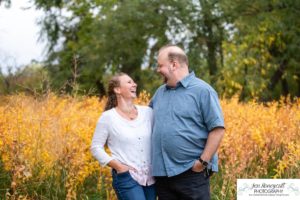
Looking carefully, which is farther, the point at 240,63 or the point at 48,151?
the point at 240,63

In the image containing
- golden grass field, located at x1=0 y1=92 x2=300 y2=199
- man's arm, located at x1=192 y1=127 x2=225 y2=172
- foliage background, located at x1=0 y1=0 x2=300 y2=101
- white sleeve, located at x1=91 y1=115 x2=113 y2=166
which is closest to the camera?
man's arm, located at x1=192 y1=127 x2=225 y2=172

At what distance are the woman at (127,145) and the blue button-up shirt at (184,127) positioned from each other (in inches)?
4.4

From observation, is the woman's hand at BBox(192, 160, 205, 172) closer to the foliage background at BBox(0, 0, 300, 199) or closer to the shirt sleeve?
the shirt sleeve

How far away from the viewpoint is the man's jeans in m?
4.13

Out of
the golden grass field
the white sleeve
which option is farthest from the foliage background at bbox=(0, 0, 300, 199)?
the white sleeve

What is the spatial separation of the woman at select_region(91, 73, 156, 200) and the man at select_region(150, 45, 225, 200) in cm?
9

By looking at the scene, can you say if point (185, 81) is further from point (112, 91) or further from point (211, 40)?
point (211, 40)

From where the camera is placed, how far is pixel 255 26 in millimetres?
19516

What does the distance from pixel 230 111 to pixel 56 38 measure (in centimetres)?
2305

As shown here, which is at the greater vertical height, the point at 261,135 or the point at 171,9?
the point at 171,9

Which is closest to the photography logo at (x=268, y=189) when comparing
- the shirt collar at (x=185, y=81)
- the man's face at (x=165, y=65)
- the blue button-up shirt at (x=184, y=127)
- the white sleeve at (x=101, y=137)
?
the blue button-up shirt at (x=184, y=127)

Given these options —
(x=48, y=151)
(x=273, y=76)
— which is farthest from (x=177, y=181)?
(x=273, y=76)

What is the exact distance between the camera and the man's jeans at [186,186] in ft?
13.6

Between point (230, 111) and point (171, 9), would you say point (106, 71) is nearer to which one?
point (171, 9)
